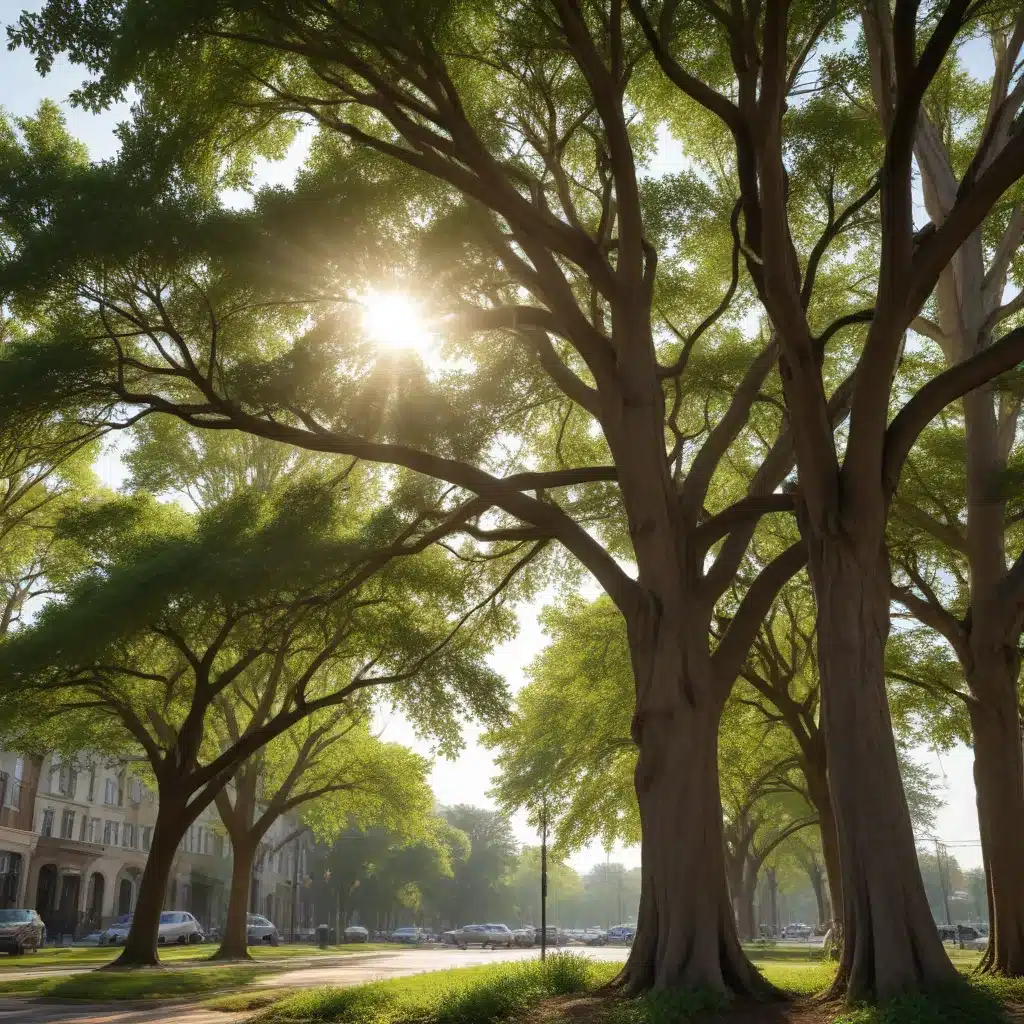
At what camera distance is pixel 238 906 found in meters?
31.3

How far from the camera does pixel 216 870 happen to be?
73.2 m

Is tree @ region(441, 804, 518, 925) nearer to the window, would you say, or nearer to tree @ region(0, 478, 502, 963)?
the window

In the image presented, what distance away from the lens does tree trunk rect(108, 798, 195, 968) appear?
22234 millimetres

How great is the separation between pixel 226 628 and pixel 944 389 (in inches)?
470

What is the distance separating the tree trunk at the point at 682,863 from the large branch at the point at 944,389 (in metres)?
3.29

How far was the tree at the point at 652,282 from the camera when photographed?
32.7ft

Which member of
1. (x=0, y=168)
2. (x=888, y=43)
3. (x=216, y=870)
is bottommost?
(x=216, y=870)

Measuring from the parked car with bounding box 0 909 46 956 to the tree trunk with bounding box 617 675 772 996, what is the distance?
27.4 metres

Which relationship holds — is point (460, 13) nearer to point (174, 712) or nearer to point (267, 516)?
point (267, 516)

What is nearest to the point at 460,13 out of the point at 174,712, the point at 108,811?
the point at 174,712

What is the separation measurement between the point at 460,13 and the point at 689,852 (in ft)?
32.8

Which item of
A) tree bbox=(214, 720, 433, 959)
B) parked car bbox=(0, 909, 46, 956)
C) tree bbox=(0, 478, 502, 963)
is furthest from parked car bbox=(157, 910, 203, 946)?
tree bbox=(0, 478, 502, 963)

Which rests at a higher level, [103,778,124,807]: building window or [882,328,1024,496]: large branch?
[882,328,1024,496]: large branch

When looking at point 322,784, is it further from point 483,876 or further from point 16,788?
point 483,876
